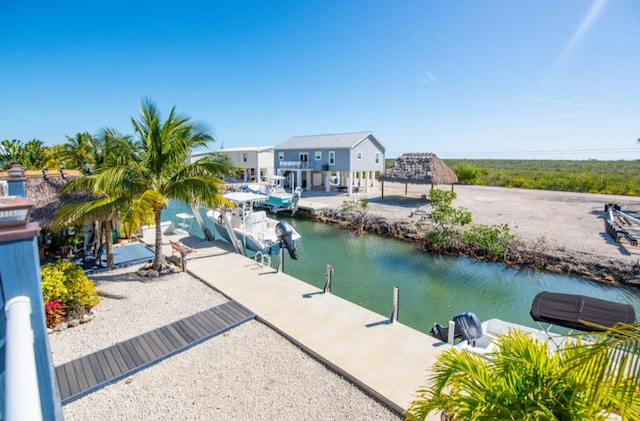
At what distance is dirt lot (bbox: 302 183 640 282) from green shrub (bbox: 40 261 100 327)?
55.3 feet

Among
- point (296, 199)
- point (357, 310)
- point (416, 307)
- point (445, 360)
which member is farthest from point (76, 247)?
point (296, 199)

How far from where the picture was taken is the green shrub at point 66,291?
7.00 m

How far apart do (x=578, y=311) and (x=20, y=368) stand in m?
8.43

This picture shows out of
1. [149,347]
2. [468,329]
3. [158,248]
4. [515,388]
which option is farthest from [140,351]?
[468,329]

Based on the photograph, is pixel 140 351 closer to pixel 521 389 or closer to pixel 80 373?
pixel 80 373

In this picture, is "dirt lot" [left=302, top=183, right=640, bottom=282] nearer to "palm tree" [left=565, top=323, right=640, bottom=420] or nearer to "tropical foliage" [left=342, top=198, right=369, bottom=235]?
"tropical foliage" [left=342, top=198, right=369, bottom=235]

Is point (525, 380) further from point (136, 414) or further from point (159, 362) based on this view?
point (159, 362)

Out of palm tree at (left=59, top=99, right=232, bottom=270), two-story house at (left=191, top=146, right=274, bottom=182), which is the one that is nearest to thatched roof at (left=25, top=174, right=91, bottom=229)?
palm tree at (left=59, top=99, right=232, bottom=270)

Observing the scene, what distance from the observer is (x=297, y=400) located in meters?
5.07

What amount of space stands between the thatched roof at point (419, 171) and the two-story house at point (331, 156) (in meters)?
3.41

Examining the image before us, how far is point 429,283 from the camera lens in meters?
12.5

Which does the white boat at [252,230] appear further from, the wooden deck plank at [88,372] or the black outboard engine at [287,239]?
the wooden deck plank at [88,372]

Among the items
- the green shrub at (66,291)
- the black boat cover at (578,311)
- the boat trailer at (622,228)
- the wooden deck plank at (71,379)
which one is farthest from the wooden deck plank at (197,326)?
the boat trailer at (622,228)

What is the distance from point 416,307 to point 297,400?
253 inches
